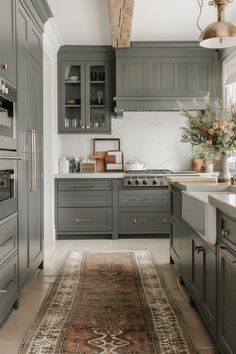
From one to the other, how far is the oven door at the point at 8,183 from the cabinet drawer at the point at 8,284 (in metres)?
0.34

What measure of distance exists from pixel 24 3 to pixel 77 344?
2.53m

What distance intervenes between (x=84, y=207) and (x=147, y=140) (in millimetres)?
1425

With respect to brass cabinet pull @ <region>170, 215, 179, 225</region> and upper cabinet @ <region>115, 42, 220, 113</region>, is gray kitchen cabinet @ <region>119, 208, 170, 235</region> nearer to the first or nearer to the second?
upper cabinet @ <region>115, 42, 220, 113</region>

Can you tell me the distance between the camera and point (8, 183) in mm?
2936

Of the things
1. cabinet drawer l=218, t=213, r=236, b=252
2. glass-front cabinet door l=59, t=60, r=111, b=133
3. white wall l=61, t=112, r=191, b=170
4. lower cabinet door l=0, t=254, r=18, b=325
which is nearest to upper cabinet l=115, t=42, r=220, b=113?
glass-front cabinet door l=59, t=60, r=111, b=133

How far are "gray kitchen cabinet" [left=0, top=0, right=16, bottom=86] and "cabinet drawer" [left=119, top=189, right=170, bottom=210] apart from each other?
3038mm

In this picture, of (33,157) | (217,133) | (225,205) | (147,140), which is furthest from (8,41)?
(147,140)

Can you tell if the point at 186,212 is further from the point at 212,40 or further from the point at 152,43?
the point at 152,43

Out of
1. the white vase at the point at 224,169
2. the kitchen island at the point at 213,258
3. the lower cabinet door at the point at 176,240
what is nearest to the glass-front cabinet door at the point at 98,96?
the lower cabinet door at the point at 176,240

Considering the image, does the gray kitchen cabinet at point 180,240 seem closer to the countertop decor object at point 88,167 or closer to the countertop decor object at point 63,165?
the countertop decor object at point 88,167

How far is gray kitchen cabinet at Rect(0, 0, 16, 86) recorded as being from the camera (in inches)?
107

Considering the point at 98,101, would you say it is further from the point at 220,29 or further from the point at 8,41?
the point at 220,29

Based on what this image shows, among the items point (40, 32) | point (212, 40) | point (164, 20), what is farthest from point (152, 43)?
point (212, 40)

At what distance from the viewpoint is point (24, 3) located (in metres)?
3.37
